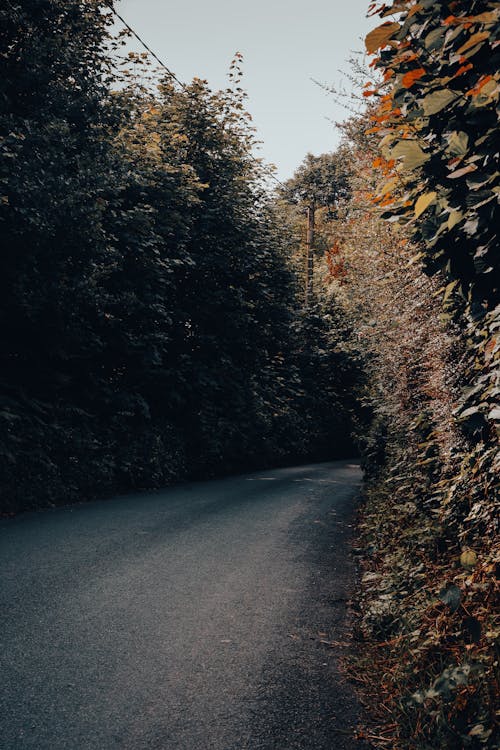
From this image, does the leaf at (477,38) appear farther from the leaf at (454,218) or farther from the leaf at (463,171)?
the leaf at (454,218)

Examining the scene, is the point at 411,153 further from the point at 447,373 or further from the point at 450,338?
the point at 447,373

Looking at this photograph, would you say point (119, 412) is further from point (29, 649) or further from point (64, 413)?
point (29, 649)

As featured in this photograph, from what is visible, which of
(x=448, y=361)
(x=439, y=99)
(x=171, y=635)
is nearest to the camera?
(x=439, y=99)

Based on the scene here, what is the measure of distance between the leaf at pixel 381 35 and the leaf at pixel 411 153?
1.87ft

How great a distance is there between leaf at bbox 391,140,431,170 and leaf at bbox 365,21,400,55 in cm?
57

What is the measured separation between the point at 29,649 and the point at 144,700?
4.13 ft

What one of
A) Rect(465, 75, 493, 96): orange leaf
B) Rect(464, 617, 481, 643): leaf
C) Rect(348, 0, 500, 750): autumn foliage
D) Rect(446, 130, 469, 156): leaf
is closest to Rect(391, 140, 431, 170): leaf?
Rect(348, 0, 500, 750): autumn foliage

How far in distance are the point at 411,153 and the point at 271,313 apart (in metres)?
19.9

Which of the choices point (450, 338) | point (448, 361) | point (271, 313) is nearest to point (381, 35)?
point (450, 338)

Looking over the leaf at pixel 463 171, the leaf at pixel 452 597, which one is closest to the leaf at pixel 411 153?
the leaf at pixel 463 171

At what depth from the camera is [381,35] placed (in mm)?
3762

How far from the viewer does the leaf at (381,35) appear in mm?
3736

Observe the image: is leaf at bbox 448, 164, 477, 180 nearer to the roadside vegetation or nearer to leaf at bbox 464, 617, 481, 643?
the roadside vegetation

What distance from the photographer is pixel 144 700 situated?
436 centimetres
